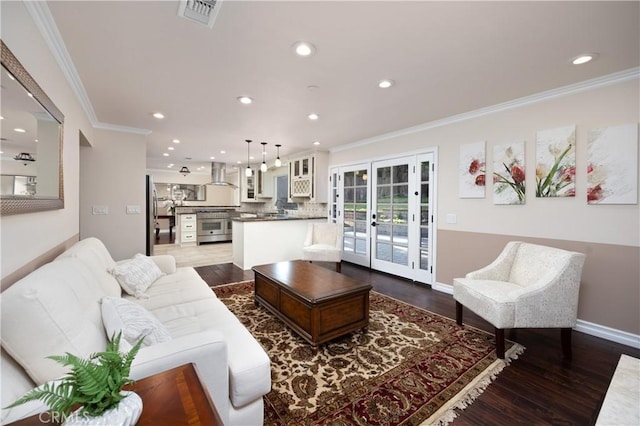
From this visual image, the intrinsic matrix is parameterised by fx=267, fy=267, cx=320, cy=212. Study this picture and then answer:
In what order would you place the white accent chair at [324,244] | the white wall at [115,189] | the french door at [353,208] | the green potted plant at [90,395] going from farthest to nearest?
the french door at [353,208] → the white accent chair at [324,244] → the white wall at [115,189] → the green potted plant at [90,395]

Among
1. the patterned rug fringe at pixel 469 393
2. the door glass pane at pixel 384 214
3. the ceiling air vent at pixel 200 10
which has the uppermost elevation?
→ the ceiling air vent at pixel 200 10

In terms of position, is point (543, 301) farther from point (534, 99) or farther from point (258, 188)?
point (258, 188)

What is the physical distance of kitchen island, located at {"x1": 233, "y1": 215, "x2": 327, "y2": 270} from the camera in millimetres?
4992

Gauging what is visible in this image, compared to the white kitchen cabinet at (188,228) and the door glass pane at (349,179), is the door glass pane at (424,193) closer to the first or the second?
the door glass pane at (349,179)

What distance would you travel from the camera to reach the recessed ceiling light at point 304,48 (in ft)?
6.63

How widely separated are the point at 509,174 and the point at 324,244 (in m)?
3.05

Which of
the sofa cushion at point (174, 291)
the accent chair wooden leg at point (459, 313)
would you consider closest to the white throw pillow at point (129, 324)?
the sofa cushion at point (174, 291)

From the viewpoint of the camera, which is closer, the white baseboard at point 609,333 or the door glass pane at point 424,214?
the white baseboard at point 609,333

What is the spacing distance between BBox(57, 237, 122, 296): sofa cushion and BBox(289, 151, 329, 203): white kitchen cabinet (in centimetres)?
409

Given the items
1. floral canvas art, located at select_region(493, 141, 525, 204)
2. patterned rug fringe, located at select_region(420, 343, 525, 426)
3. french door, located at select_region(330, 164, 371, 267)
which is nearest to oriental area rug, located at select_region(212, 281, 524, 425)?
patterned rug fringe, located at select_region(420, 343, 525, 426)

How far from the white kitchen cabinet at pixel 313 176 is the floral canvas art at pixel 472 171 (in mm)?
2985

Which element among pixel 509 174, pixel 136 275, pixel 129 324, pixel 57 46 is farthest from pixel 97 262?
pixel 509 174

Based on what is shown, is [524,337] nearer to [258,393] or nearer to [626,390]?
[626,390]

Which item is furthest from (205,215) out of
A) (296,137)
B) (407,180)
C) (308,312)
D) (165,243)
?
(308,312)
